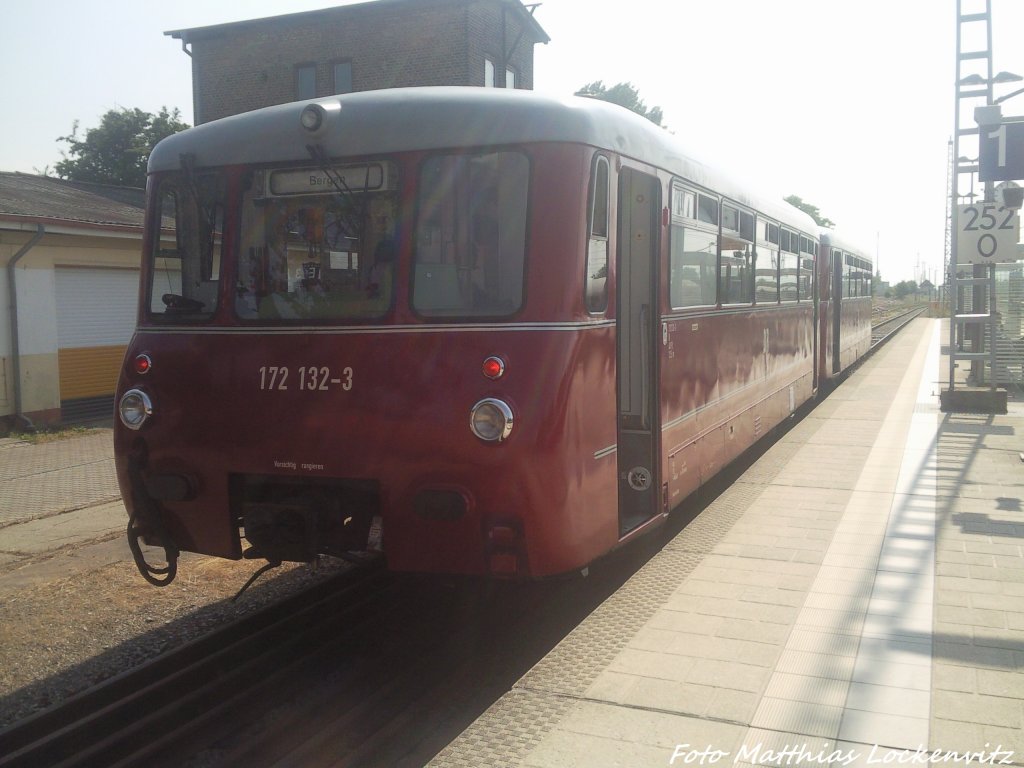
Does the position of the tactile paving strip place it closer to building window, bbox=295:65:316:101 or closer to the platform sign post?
the platform sign post

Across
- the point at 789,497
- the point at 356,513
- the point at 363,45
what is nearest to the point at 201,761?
the point at 356,513

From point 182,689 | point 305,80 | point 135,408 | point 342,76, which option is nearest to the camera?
point 182,689

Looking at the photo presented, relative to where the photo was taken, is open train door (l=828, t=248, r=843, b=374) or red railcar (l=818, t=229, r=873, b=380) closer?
red railcar (l=818, t=229, r=873, b=380)

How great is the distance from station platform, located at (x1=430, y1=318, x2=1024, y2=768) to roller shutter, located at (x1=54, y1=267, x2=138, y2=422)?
1114 centimetres

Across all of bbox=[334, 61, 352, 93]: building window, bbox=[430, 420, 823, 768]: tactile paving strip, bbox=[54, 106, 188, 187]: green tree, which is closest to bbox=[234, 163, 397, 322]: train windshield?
bbox=[430, 420, 823, 768]: tactile paving strip

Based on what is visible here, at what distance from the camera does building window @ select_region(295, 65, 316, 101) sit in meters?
32.5

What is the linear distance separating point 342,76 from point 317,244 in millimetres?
28806

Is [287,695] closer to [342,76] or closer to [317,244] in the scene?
[317,244]

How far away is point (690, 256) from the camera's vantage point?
711cm

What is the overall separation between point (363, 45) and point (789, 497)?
26.6 metres

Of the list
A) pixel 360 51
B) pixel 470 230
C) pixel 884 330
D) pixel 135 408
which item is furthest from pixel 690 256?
pixel 884 330

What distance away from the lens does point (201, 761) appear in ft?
14.3

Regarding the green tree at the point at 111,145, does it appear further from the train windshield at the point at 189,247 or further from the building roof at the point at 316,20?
the train windshield at the point at 189,247

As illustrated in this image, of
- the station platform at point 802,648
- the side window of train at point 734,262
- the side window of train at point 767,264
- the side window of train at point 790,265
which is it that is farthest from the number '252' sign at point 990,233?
the side window of train at point 734,262
